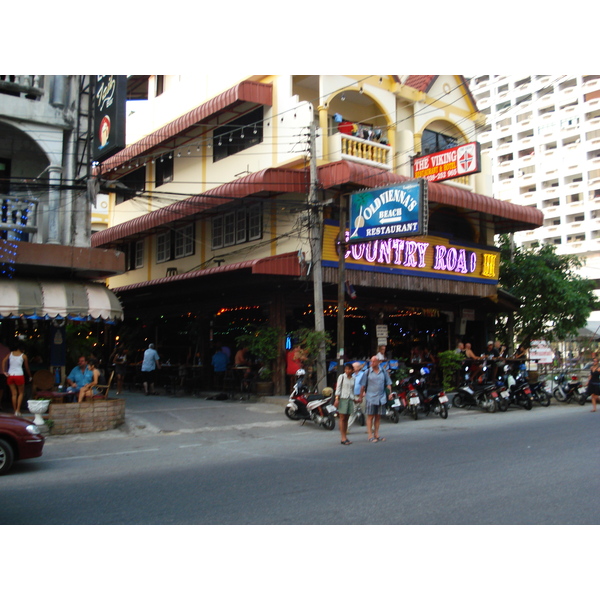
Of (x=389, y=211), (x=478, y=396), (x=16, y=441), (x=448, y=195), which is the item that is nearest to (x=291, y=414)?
(x=478, y=396)

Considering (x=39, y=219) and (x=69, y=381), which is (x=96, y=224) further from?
(x=69, y=381)

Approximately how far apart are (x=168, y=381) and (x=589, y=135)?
62.4m

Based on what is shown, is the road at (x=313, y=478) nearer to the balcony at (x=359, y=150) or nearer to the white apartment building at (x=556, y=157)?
the balcony at (x=359, y=150)

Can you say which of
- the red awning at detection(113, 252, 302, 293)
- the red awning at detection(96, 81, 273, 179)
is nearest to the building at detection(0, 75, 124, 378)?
the red awning at detection(96, 81, 273, 179)

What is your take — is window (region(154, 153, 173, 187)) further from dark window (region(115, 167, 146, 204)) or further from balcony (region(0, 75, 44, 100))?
balcony (region(0, 75, 44, 100))

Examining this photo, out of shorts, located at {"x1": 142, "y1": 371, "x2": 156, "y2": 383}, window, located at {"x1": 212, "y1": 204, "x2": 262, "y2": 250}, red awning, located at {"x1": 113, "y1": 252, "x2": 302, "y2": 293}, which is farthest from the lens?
shorts, located at {"x1": 142, "y1": 371, "x2": 156, "y2": 383}

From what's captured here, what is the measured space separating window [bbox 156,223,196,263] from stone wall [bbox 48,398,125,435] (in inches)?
388

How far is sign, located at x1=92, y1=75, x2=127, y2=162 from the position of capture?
47.5 feet

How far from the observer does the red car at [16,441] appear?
935 cm

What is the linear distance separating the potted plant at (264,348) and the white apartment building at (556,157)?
53.0 meters

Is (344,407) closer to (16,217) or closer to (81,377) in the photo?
(81,377)

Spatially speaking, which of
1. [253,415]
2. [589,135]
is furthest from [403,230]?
[589,135]

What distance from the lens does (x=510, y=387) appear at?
18266mm

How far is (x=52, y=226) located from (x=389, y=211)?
29.6 feet
